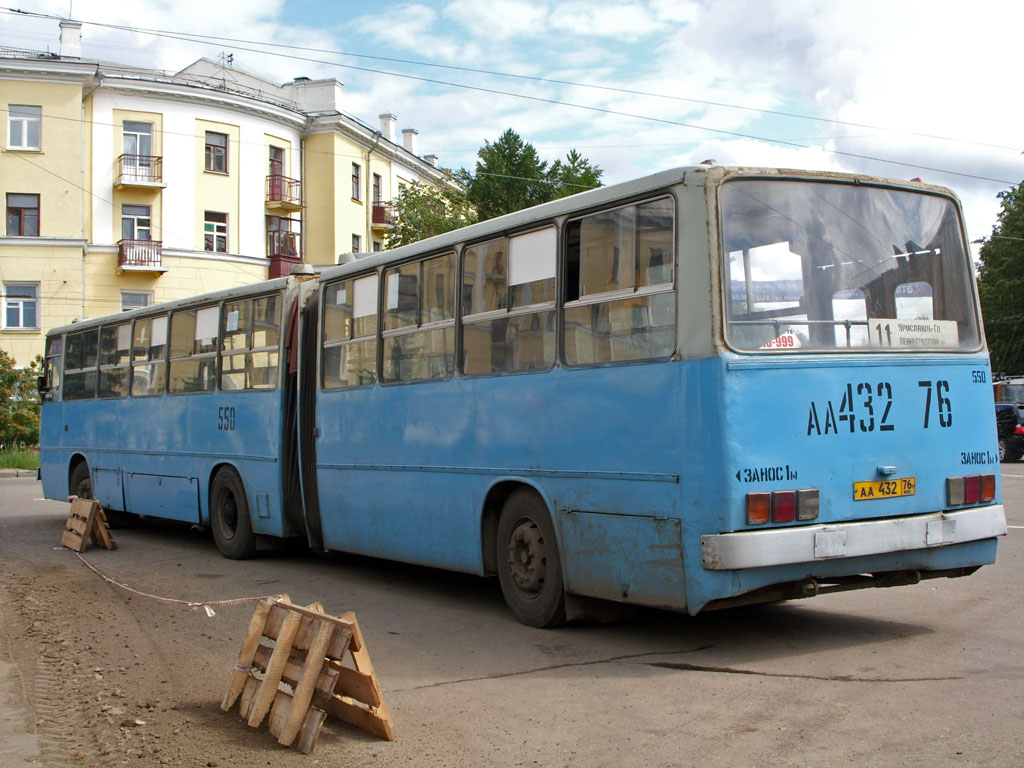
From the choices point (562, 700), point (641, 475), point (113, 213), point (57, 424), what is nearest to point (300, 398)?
point (641, 475)

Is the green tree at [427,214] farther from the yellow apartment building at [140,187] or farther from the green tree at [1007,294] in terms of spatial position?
the green tree at [1007,294]

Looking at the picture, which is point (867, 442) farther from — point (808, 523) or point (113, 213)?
point (113, 213)

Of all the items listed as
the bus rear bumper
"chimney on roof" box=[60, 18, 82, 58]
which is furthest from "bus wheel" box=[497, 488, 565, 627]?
"chimney on roof" box=[60, 18, 82, 58]

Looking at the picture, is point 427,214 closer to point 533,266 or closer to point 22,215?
point 22,215

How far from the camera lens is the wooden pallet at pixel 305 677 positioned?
210 inches

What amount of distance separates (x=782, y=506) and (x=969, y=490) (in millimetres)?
1607

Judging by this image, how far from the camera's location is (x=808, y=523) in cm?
664

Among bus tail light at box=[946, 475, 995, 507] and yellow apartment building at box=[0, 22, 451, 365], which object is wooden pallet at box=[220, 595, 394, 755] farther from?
yellow apartment building at box=[0, 22, 451, 365]

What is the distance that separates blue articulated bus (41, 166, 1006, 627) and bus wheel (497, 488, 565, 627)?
0.02 metres

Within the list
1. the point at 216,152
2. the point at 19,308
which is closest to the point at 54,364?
the point at 19,308

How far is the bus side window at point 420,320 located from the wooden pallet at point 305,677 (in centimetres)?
356

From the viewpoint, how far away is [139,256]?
4300 cm

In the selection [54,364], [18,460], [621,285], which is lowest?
[18,460]

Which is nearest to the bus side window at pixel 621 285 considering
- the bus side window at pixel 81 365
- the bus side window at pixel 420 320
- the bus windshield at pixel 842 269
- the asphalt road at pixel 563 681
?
the bus windshield at pixel 842 269
